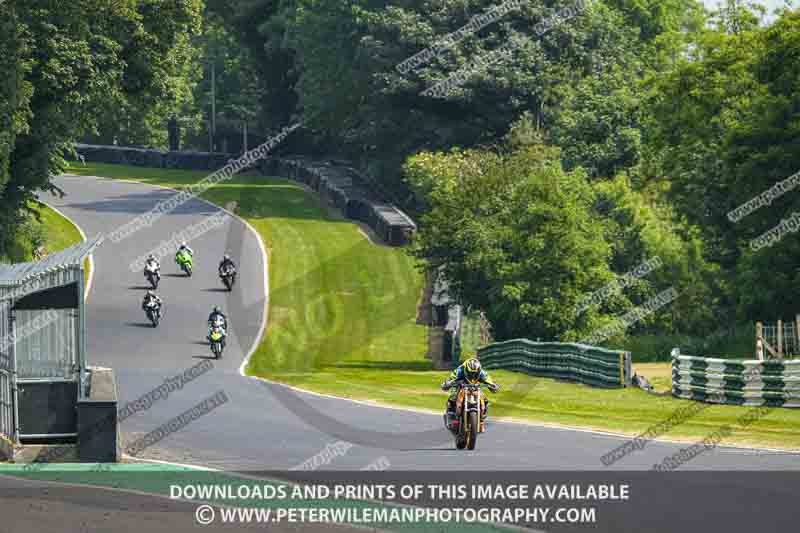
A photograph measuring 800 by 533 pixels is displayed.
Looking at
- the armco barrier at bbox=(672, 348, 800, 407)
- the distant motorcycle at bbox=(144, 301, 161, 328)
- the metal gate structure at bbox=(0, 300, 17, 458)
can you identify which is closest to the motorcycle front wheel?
the metal gate structure at bbox=(0, 300, 17, 458)

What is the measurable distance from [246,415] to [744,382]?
10515mm

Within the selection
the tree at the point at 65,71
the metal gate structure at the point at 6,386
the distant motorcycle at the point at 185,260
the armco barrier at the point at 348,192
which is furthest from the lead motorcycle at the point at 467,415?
the armco barrier at the point at 348,192

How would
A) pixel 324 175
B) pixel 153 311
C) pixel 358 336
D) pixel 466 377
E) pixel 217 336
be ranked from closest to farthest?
1. pixel 466 377
2. pixel 217 336
3. pixel 153 311
4. pixel 358 336
5. pixel 324 175

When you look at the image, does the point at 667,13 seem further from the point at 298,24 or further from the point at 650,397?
the point at 650,397

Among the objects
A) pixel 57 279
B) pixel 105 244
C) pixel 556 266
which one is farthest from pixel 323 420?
pixel 105 244

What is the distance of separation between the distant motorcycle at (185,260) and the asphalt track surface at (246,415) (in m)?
0.40

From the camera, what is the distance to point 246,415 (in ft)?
89.9

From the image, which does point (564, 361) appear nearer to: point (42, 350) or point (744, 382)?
point (744, 382)

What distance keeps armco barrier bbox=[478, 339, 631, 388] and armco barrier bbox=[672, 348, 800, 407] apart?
334 cm

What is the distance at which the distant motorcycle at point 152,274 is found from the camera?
55406mm

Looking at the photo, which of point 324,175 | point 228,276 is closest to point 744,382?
point 228,276

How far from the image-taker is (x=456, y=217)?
50250 mm

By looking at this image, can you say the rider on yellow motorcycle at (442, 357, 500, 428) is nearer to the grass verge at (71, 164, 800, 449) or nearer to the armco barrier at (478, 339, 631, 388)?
the grass verge at (71, 164, 800, 449)

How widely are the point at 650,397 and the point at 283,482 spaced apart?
17.5m
